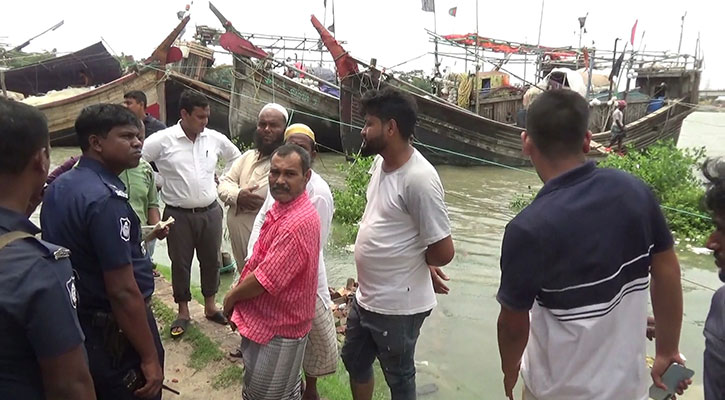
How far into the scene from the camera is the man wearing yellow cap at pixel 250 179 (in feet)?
10.0

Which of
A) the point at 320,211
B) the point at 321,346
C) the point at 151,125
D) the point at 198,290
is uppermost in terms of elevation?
the point at 151,125

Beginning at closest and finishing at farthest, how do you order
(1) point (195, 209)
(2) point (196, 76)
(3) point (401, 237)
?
(3) point (401, 237)
(1) point (195, 209)
(2) point (196, 76)

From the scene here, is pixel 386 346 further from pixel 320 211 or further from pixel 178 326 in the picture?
pixel 178 326

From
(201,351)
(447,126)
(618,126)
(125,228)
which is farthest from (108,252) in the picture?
(618,126)

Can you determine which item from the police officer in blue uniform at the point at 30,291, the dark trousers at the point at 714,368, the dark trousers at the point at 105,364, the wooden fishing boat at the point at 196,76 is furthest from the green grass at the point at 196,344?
the wooden fishing boat at the point at 196,76

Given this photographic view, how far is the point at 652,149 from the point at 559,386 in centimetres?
865

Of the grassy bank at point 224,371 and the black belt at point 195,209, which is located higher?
the black belt at point 195,209

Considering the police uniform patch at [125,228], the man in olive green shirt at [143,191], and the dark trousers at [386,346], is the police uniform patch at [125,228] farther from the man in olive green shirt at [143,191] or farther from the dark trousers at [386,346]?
the man in olive green shirt at [143,191]

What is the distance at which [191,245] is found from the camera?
3613mm

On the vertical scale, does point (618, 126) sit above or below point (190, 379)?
above

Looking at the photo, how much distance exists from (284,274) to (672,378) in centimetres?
141

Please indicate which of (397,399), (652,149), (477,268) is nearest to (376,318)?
(397,399)

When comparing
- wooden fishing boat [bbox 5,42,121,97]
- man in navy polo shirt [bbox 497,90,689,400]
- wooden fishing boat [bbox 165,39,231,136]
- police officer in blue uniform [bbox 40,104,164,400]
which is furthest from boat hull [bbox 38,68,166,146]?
man in navy polo shirt [bbox 497,90,689,400]

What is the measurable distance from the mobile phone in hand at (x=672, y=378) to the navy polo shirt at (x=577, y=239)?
0.39 metres
